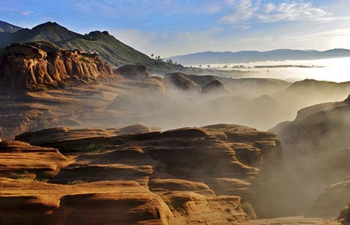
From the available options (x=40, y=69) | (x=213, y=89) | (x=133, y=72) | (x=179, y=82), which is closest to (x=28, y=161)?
(x=40, y=69)

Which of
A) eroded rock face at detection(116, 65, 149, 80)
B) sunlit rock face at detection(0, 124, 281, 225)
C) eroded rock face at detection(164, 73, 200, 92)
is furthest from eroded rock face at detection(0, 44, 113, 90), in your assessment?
eroded rock face at detection(164, 73, 200, 92)

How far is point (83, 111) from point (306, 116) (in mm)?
45269

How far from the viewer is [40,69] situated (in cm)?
7181

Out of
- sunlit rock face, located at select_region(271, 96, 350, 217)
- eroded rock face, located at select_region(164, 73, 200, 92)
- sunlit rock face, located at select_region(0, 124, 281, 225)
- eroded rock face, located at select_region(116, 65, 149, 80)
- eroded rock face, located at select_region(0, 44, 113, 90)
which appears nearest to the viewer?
sunlit rock face, located at select_region(0, 124, 281, 225)

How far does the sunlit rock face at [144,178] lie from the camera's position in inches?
684

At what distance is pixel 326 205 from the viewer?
1022 inches

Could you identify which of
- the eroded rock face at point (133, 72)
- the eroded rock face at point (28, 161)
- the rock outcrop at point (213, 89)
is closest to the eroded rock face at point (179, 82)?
the rock outcrop at point (213, 89)

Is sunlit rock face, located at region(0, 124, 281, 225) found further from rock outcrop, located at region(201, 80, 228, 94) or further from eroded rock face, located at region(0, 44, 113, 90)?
rock outcrop, located at region(201, 80, 228, 94)

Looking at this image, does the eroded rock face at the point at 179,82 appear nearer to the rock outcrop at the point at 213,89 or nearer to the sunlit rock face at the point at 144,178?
the rock outcrop at the point at 213,89

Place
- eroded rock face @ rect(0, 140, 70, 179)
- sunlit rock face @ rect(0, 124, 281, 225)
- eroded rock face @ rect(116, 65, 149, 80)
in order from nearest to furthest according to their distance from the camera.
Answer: sunlit rock face @ rect(0, 124, 281, 225) → eroded rock face @ rect(0, 140, 70, 179) → eroded rock face @ rect(116, 65, 149, 80)

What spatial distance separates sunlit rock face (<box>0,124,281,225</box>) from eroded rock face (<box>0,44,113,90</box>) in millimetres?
34807

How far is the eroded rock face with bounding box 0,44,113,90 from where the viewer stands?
67.9 m

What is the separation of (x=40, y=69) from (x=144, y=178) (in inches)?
2191

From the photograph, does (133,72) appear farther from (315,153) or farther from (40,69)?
(315,153)
